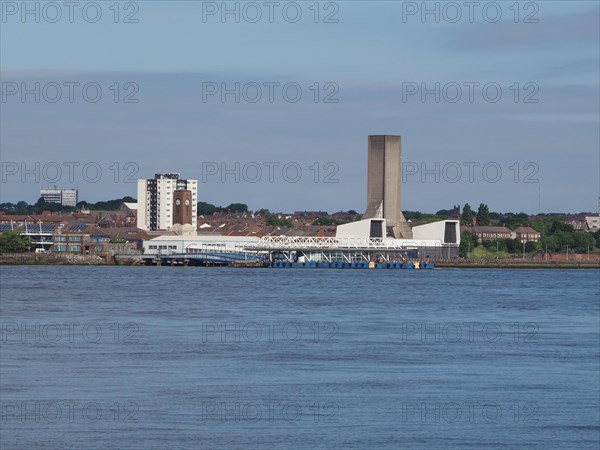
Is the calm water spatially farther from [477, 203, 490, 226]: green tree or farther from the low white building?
[477, 203, 490, 226]: green tree

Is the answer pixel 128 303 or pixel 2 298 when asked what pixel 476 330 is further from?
pixel 2 298

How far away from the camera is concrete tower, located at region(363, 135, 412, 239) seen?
102 meters

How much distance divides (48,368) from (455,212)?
480 ft

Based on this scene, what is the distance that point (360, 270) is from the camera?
87750 millimetres

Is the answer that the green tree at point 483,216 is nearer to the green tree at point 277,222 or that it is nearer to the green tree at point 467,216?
the green tree at point 467,216

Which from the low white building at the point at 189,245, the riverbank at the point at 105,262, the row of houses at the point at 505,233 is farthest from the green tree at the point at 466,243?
the low white building at the point at 189,245

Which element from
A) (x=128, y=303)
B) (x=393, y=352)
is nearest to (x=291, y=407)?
(x=393, y=352)

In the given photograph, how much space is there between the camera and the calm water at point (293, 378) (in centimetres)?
1541

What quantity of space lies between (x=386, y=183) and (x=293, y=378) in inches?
3250

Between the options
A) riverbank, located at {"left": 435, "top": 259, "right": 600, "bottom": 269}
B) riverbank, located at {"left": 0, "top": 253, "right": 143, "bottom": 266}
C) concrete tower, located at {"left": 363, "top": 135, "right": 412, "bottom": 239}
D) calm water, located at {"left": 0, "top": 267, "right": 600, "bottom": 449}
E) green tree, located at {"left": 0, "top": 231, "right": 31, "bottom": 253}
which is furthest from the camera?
concrete tower, located at {"left": 363, "top": 135, "right": 412, "bottom": 239}

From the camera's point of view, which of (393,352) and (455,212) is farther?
(455,212)

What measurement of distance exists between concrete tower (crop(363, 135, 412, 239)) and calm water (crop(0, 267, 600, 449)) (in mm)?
65416

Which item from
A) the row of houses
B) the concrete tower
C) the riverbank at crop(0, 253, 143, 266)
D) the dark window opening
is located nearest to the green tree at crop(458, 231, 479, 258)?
the concrete tower

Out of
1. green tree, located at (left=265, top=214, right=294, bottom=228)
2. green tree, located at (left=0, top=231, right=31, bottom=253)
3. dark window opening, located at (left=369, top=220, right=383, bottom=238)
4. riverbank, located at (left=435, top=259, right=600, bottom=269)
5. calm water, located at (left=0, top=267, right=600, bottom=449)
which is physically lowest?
calm water, located at (left=0, top=267, right=600, bottom=449)
